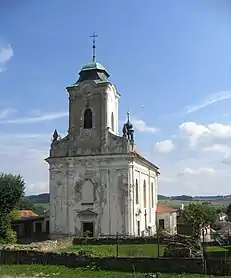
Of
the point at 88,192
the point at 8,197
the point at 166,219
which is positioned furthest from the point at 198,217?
the point at 8,197

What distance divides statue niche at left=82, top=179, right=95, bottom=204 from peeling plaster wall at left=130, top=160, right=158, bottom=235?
3815 mm

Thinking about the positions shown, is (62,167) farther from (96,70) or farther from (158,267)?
(158,267)

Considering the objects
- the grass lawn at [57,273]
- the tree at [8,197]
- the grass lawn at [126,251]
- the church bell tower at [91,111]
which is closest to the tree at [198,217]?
the church bell tower at [91,111]

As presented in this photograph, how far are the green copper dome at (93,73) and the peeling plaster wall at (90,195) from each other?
8.22m

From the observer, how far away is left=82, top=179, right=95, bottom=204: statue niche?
133ft

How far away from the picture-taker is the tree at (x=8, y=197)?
111 ft

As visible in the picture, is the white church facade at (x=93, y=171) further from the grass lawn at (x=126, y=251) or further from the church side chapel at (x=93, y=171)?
the grass lawn at (x=126, y=251)

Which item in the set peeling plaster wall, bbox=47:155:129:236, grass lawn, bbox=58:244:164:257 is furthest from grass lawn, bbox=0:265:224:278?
peeling plaster wall, bbox=47:155:129:236

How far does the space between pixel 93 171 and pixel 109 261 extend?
21.1 m

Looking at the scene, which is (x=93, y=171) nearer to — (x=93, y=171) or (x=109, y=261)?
(x=93, y=171)

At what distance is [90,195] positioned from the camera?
40.7m

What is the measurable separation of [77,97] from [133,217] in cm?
1285

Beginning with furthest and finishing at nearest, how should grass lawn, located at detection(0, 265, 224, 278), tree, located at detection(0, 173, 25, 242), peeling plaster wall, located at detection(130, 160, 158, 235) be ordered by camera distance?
peeling plaster wall, located at detection(130, 160, 158, 235) → tree, located at detection(0, 173, 25, 242) → grass lawn, located at detection(0, 265, 224, 278)

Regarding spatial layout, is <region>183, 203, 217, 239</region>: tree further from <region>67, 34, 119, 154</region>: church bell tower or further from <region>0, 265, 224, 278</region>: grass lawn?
<region>0, 265, 224, 278</region>: grass lawn
